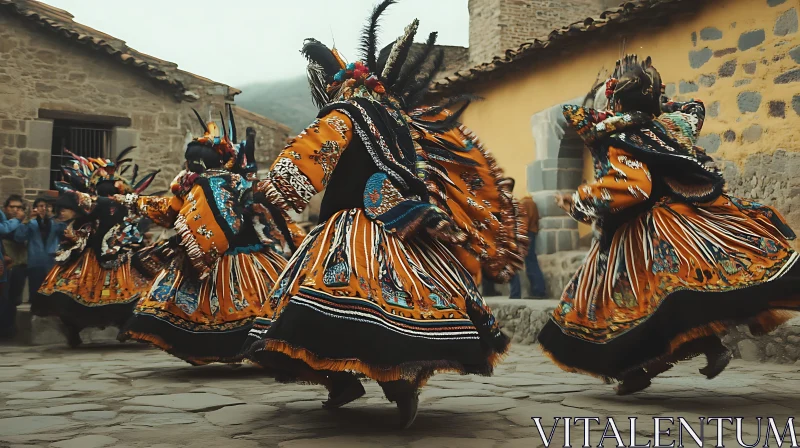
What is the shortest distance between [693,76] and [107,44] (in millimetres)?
10429

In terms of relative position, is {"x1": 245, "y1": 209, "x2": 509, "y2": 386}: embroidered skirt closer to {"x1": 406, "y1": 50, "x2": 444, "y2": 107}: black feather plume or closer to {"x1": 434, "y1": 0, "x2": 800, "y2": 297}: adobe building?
{"x1": 406, "y1": 50, "x2": 444, "y2": 107}: black feather plume

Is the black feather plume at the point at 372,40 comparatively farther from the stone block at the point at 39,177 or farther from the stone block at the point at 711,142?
the stone block at the point at 39,177

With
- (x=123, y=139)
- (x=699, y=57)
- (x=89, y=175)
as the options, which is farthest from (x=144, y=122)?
(x=699, y=57)

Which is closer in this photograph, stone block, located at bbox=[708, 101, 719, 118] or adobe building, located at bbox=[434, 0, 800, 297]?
adobe building, located at bbox=[434, 0, 800, 297]

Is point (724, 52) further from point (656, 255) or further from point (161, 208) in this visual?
point (161, 208)

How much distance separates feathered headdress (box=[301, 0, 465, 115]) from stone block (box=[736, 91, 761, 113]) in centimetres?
532

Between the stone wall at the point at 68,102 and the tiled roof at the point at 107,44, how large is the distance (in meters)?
0.15

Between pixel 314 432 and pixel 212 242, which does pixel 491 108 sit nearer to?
pixel 212 242

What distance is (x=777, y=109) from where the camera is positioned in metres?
7.97

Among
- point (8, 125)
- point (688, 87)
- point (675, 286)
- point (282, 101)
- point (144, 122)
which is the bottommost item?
point (675, 286)

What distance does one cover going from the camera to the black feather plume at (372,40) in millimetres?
3842

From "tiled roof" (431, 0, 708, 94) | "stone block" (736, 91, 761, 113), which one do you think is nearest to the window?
"tiled roof" (431, 0, 708, 94)

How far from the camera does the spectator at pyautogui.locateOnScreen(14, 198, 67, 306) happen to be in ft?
31.3

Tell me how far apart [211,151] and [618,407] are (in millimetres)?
3273
